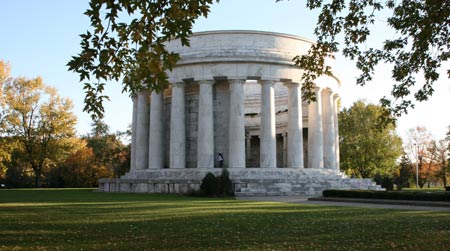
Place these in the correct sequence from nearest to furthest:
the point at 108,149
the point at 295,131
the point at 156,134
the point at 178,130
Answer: the point at 295,131 → the point at 178,130 → the point at 156,134 → the point at 108,149

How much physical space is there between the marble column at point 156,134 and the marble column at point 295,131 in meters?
15.6

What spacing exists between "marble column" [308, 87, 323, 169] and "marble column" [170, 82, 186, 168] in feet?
50.7

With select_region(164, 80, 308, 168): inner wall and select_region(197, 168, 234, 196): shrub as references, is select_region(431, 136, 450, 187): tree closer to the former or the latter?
select_region(164, 80, 308, 168): inner wall

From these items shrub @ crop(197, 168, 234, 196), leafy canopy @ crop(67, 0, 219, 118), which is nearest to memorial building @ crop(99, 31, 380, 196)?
shrub @ crop(197, 168, 234, 196)

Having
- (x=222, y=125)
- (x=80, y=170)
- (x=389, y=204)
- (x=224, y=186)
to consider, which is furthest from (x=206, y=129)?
(x=80, y=170)

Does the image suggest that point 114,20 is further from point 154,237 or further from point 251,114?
point 251,114

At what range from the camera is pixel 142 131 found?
5972 cm

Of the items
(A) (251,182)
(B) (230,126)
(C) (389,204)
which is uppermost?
(B) (230,126)

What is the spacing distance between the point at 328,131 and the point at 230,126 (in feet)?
49.8

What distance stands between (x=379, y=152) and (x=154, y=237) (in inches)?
2926

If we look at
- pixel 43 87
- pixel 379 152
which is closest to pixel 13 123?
pixel 43 87

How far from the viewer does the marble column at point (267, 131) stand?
51.8 metres

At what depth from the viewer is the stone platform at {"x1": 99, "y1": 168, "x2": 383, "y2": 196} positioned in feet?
150

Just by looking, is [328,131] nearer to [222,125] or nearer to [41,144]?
[222,125]
